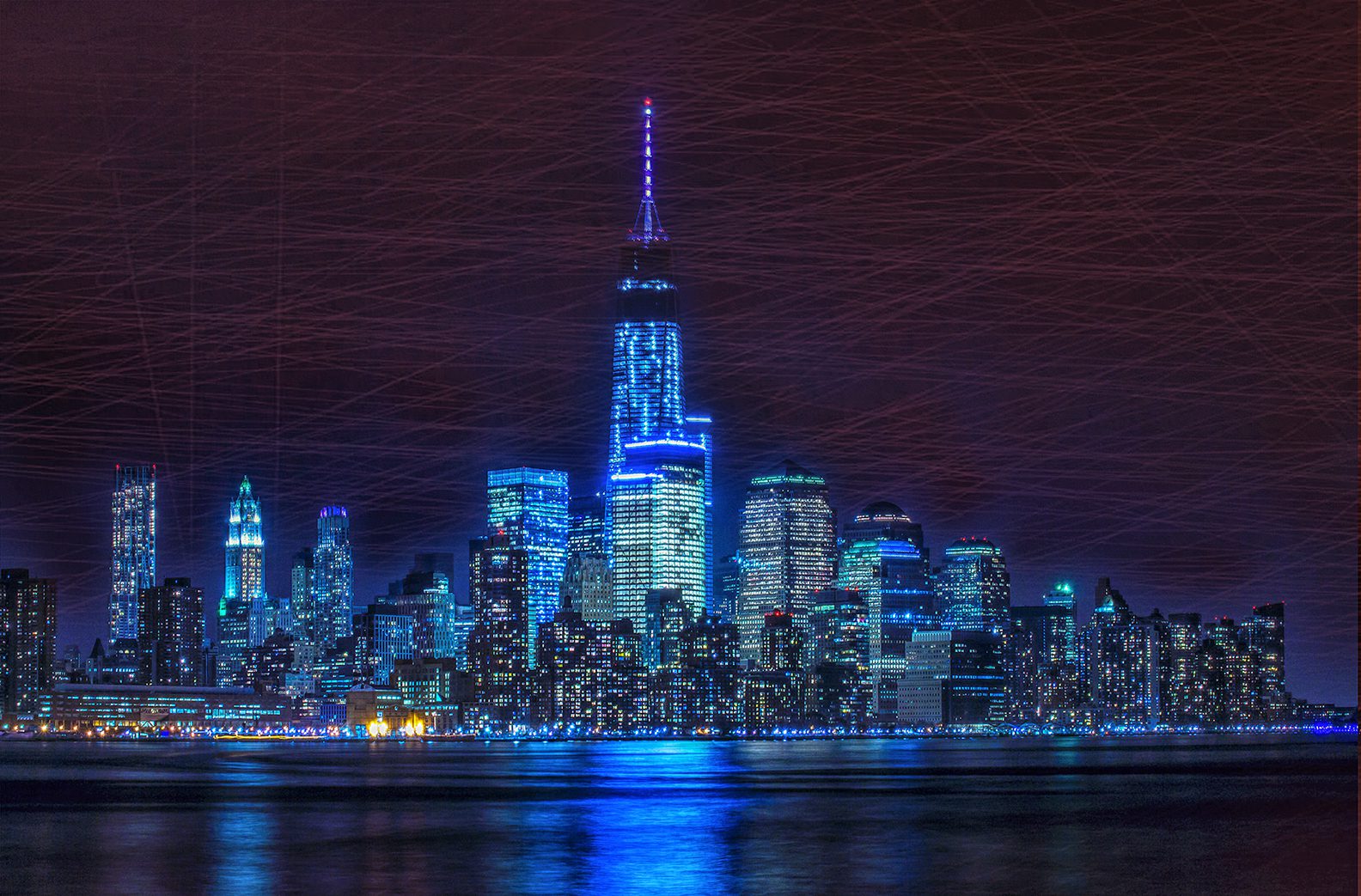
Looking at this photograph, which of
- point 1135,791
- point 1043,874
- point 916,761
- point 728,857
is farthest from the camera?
point 916,761

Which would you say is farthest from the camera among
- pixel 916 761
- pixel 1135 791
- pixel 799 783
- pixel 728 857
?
pixel 916 761

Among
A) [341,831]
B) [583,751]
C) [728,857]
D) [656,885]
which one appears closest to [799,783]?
[341,831]

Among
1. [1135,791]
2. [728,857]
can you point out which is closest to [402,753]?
[1135,791]

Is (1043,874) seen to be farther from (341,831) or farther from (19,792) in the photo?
(19,792)

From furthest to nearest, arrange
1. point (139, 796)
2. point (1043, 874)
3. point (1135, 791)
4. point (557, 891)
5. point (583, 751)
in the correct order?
1. point (583, 751)
2. point (1135, 791)
3. point (139, 796)
4. point (1043, 874)
5. point (557, 891)

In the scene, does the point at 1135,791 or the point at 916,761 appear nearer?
the point at 1135,791

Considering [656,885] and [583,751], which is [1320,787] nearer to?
[656,885]
